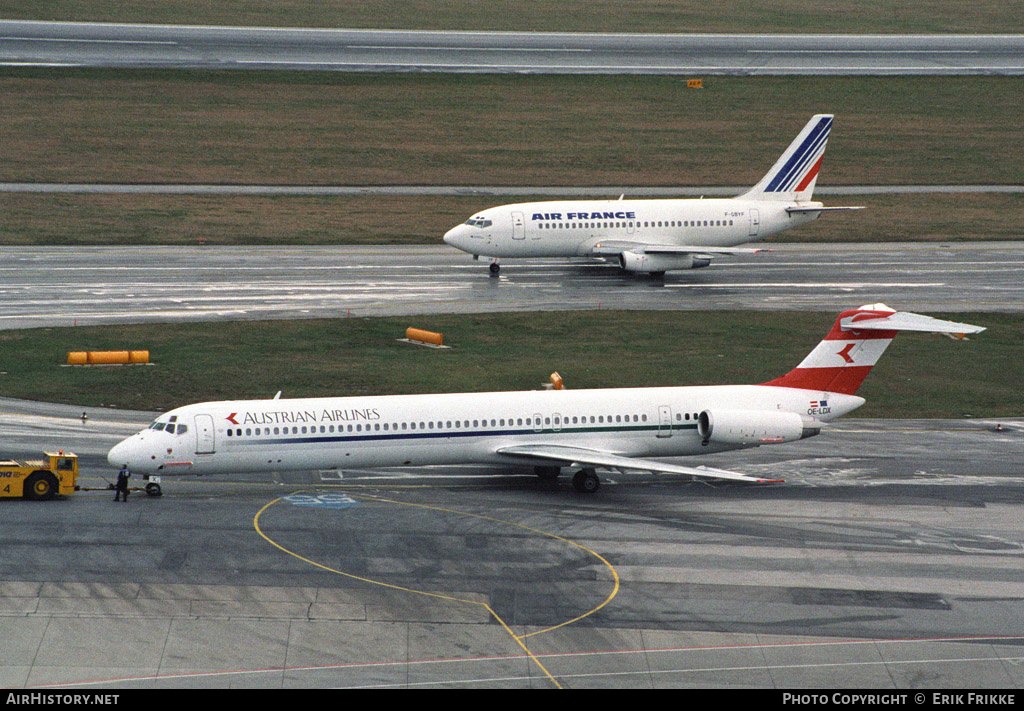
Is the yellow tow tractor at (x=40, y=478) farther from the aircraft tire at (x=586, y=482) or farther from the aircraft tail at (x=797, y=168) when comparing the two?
the aircraft tail at (x=797, y=168)

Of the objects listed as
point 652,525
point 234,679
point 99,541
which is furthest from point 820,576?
point 99,541

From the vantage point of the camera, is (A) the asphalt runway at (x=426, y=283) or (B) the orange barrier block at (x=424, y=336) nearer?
(B) the orange barrier block at (x=424, y=336)

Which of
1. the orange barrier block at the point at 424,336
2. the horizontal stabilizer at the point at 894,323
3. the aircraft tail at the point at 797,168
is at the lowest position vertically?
the orange barrier block at the point at 424,336

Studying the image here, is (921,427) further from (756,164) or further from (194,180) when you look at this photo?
(194,180)


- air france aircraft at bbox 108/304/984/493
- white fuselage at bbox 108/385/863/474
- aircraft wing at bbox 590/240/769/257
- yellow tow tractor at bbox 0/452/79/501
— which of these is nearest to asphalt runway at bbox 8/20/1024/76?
aircraft wing at bbox 590/240/769/257

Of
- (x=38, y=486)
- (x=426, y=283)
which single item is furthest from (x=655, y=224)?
(x=38, y=486)

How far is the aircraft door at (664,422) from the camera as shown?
45531 mm

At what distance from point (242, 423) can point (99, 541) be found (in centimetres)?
653

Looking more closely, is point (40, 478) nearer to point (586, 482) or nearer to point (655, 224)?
point (586, 482)

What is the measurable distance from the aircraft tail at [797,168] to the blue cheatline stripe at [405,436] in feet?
138

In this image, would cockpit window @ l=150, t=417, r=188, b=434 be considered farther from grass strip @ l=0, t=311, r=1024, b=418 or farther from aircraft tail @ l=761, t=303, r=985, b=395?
aircraft tail @ l=761, t=303, r=985, b=395

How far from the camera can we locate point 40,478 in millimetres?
42062

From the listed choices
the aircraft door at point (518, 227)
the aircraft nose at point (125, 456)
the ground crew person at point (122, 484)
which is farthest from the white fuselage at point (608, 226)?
the ground crew person at point (122, 484)

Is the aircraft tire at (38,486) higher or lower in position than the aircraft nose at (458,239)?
lower
